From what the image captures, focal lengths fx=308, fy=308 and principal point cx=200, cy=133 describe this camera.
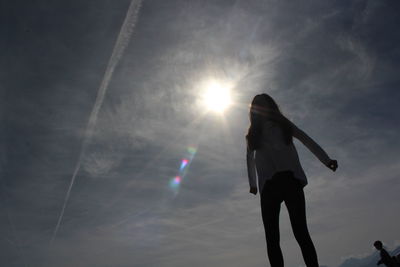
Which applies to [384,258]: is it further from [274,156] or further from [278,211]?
[274,156]

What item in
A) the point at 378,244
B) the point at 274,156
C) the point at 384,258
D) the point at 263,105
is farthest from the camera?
the point at 378,244

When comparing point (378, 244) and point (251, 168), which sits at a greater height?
point (378, 244)

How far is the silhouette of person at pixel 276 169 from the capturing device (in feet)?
15.1

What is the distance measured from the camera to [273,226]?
4773mm

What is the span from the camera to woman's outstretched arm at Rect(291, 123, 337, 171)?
507 cm

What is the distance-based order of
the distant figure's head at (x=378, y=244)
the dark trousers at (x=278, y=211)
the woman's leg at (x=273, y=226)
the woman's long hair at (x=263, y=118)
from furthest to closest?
1. the distant figure's head at (x=378, y=244)
2. the woman's long hair at (x=263, y=118)
3. the woman's leg at (x=273, y=226)
4. the dark trousers at (x=278, y=211)

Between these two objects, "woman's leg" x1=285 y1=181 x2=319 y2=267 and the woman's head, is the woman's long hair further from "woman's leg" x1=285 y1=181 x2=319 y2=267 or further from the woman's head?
"woman's leg" x1=285 y1=181 x2=319 y2=267

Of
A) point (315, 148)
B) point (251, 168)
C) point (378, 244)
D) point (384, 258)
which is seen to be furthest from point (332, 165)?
point (378, 244)

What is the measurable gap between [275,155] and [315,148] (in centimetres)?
76

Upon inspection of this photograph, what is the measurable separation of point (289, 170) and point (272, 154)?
0.41 metres

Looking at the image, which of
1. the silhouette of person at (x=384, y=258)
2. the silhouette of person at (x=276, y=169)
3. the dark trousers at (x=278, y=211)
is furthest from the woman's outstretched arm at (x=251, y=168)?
the silhouette of person at (x=384, y=258)

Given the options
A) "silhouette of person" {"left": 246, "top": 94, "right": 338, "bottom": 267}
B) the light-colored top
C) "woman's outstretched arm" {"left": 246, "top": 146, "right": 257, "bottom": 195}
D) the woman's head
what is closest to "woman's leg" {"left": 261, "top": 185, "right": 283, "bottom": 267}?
"silhouette of person" {"left": 246, "top": 94, "right": 338, "bottom": 267}

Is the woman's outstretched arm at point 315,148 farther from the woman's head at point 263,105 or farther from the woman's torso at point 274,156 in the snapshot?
the woman's head at point 263,105

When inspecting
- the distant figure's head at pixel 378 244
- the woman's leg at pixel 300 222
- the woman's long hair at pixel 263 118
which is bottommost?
the woman's leg at pixel 300 222
